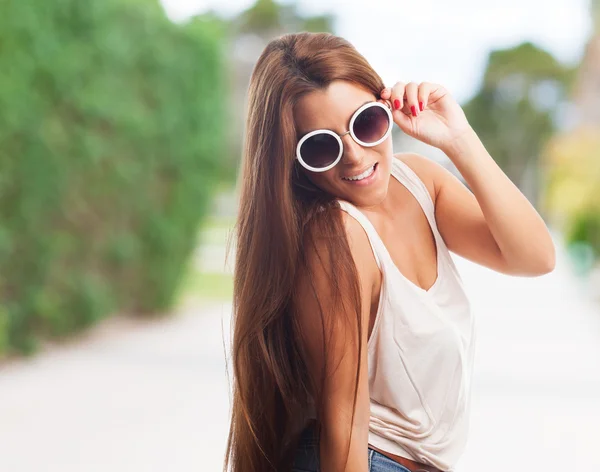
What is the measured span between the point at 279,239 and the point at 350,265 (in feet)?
0.43

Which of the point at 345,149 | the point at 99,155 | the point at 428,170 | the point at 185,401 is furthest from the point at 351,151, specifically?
the point at 99,155

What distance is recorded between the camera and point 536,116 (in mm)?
20750

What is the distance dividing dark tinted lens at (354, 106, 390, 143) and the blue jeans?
0.56 m

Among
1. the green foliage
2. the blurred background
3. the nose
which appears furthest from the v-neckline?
the green foliage

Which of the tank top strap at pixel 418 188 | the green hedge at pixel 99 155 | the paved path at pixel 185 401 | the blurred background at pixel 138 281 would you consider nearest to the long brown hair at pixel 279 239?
the tank top strap at pixel 418 188

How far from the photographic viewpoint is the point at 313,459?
4.26ft

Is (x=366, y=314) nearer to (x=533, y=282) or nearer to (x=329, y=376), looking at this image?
(x=329, y=376)

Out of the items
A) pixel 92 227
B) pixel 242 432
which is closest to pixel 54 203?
pixel 92 227

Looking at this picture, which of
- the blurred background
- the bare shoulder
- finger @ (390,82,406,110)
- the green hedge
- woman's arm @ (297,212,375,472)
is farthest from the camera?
the green hedge

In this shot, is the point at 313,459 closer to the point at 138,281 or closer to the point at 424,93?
the point at 424,93

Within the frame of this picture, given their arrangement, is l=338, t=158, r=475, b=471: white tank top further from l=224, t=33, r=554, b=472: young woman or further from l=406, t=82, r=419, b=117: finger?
l=406, t=82, r=419, b=117: finger

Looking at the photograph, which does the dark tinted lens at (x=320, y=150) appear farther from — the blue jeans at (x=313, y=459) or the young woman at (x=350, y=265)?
the blue jeans at (x=313, y=459)

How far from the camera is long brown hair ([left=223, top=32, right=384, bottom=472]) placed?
3.85 feet

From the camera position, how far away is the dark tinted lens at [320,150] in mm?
1186
